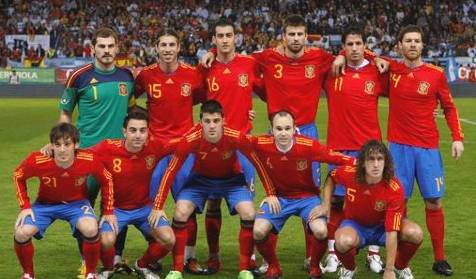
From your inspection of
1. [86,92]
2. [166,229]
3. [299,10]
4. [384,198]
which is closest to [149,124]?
[86,92]

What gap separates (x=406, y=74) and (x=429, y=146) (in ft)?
2.02

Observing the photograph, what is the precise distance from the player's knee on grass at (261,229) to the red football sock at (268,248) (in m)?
0.05

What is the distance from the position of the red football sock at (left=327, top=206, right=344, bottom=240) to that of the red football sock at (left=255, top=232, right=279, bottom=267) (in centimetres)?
50

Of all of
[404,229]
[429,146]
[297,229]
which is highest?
[429,146]

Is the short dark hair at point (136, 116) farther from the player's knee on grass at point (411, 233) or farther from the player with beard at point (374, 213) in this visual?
the player's knee on grass at point (411, 233)

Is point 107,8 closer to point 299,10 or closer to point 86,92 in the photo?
point 299,10

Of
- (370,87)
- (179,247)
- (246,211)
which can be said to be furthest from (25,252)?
(370,87)

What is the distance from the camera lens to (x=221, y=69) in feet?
23.7

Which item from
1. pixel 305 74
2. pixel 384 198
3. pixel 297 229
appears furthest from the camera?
pixel 297 229

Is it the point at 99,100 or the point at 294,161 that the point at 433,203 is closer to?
the point at 294,161

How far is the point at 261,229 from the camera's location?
6.39m

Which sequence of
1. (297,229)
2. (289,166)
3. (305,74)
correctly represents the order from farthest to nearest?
(297,229) → (305,74) → (289,166)

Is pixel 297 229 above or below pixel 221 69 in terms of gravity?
below

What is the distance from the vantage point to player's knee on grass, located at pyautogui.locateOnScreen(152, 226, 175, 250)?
21.1ft
